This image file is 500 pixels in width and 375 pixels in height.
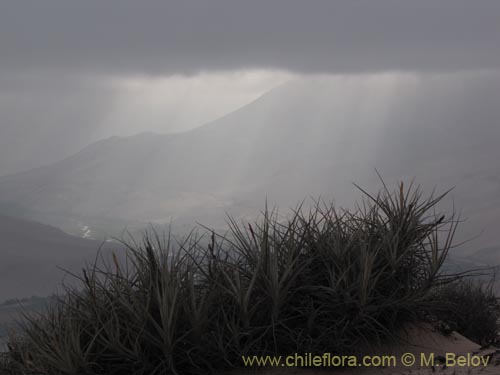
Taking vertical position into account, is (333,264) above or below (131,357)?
above

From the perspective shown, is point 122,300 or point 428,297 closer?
point 122,300

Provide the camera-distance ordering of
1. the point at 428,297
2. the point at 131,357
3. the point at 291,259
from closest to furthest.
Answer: the point at 131,357, the point at 291,259, the point at 428,297

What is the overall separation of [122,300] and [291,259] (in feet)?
6.40

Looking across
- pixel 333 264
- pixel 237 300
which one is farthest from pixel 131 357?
pixel 333 264

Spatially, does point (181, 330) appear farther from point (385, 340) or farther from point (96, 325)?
point (385, 340)

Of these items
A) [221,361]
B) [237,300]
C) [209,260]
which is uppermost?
[209,260]

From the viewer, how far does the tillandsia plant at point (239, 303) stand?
26.1 feet

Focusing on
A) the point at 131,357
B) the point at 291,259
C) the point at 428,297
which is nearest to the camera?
the point at 131,357

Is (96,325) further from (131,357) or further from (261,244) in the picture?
(261,244)

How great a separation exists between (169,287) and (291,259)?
145 centimetres

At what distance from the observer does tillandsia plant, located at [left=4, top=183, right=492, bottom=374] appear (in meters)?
7.95

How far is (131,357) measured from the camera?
7.88 meters

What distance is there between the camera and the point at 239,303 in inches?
316

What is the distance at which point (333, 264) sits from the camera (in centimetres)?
882
